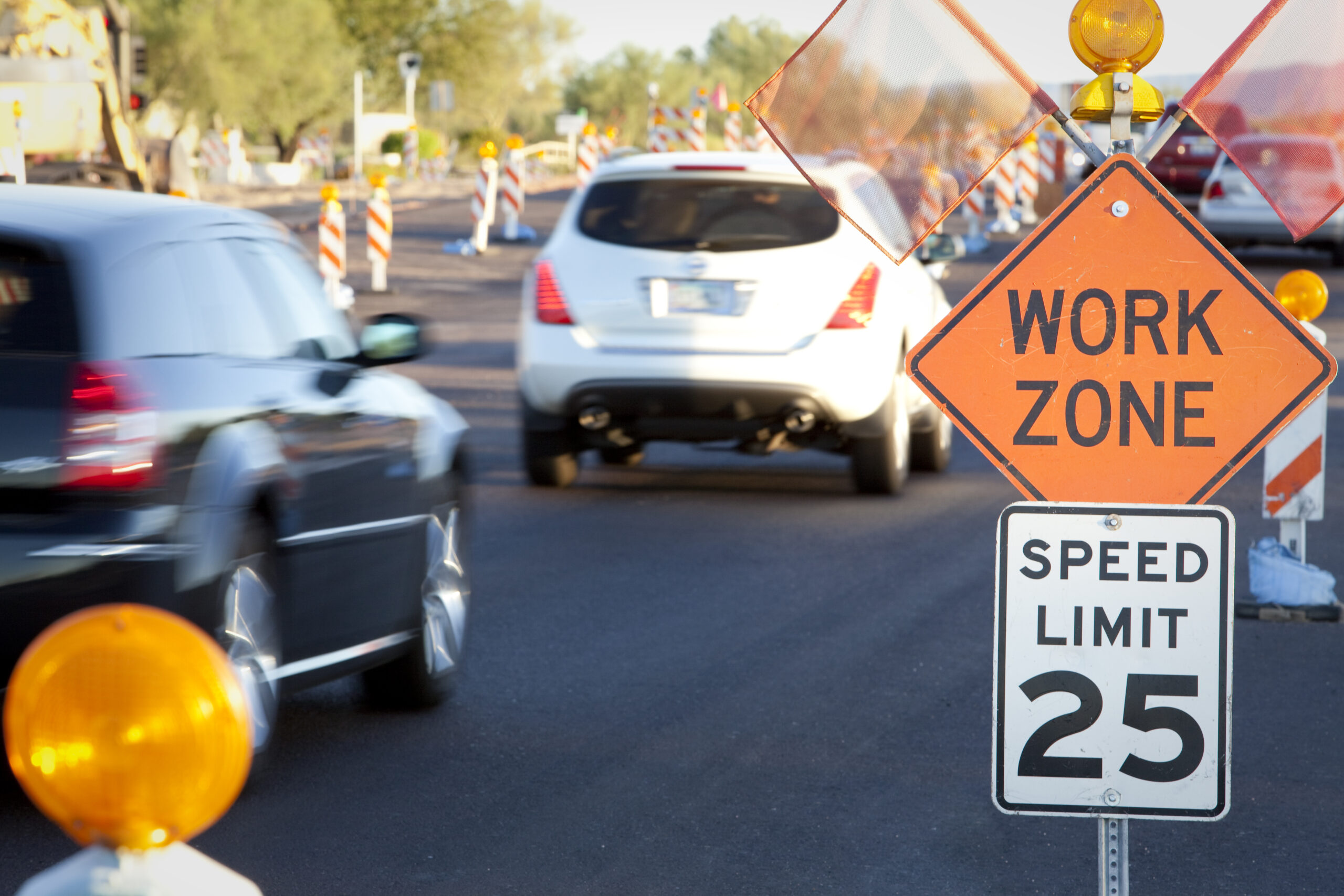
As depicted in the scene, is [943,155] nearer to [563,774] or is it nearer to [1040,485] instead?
[1040,485]

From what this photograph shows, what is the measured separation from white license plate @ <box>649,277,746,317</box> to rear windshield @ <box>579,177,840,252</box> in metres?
0.20

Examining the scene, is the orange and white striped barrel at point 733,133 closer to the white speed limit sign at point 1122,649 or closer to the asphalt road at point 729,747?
the asphalt road at point 729,747

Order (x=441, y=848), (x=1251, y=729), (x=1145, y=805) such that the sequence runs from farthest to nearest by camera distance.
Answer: (x=1251, y=729) → (x=441, y=848) → (x=1145, y=805)

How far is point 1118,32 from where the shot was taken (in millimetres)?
3891

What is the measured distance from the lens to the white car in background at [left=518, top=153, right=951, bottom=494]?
977 cm

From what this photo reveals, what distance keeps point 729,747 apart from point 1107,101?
2.57 meters

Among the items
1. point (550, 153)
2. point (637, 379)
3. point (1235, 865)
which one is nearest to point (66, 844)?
point (1235, 865)

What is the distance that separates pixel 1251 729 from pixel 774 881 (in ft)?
7.02

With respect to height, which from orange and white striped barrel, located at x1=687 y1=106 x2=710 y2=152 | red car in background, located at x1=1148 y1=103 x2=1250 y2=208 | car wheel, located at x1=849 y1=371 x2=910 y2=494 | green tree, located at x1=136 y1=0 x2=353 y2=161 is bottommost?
car wheel, located at x1=849 y1=371 x2=910 y2=494

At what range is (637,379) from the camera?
980cm

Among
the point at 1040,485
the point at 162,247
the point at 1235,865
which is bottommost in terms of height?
the point at 1235,865

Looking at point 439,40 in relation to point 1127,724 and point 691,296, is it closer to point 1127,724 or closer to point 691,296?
point 691,296

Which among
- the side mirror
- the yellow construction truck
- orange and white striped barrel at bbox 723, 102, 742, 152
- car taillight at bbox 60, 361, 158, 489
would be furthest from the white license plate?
orange and white striped barrel at bbox 723, 102, 742, 152

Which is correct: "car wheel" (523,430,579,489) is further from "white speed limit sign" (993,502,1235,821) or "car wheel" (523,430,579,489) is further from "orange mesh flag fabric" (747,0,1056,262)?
"white speed limit sign" (993,502,1235,821)
